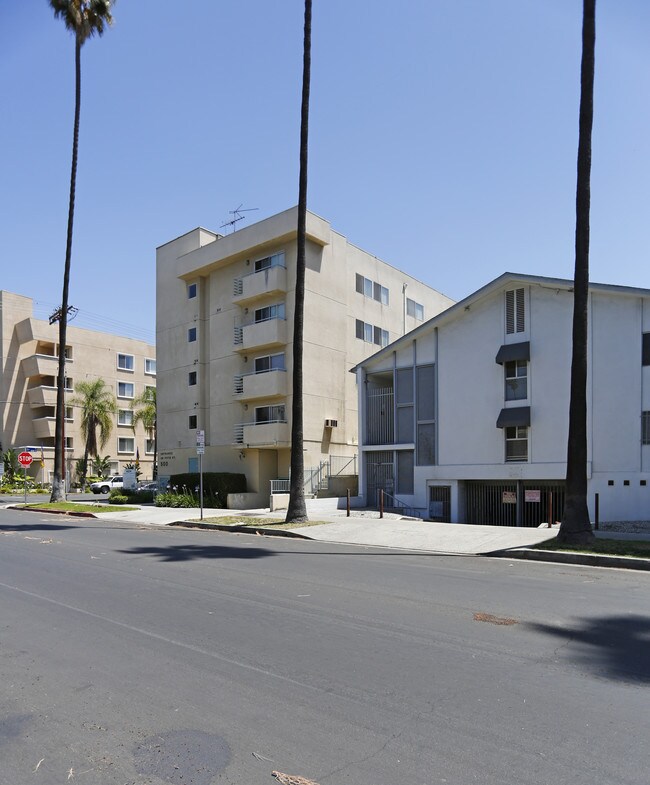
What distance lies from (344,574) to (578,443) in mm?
6732

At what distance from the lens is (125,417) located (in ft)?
210

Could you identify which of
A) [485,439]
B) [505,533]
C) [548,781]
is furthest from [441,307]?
[548,781]

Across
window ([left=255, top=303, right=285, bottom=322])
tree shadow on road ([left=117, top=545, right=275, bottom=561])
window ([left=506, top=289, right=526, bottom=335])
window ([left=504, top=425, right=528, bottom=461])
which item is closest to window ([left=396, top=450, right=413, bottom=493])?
window ([left=504, top=425, right=528, bottom=461])

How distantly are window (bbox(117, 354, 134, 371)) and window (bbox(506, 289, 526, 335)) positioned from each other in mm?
47594

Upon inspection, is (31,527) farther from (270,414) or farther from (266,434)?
(270,414)

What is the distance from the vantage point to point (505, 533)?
677 inches

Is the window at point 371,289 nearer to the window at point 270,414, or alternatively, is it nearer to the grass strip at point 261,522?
the window at point 270,414

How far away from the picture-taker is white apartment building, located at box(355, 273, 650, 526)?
22.1 metres

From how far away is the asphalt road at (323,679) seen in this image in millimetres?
4070

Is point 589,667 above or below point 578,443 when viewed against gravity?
below

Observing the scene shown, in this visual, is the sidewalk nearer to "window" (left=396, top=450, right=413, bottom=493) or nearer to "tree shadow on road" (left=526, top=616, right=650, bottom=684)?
"tree shadow on road" (left=526, top=616, right=650, bottom=684)

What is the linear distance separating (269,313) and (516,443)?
16055mm

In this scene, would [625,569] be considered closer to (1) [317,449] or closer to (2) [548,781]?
(2) [548,781]

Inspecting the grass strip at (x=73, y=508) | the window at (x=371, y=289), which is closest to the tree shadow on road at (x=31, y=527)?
the grass strip at (x=73, y=508)
